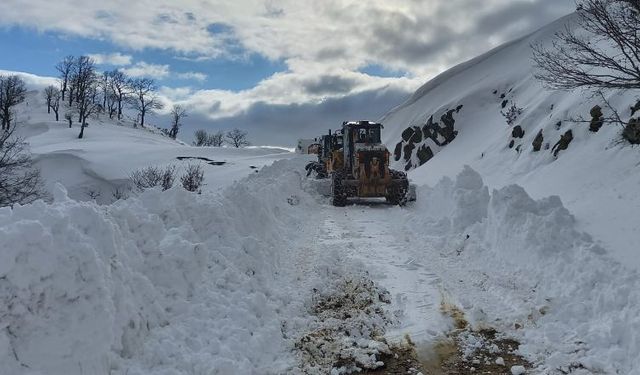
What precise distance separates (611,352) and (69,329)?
5183 mm

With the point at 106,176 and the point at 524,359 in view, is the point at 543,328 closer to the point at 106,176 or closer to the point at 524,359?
the point at 524,359

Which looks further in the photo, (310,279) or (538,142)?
(538,142)

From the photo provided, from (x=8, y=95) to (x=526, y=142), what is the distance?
3096 inches

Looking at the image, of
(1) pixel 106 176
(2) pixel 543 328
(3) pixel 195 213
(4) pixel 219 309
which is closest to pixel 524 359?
(2) pixel 543 328

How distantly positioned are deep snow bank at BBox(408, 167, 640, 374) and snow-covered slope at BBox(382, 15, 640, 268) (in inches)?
31.1

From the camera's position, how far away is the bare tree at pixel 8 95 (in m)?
74.5

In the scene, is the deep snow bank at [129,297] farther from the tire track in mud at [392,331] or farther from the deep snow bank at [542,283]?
the deep snow bank at [542,283]

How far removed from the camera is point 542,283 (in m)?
7.61

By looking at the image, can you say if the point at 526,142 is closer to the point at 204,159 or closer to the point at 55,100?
the point at 204,159

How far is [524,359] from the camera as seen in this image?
563cm

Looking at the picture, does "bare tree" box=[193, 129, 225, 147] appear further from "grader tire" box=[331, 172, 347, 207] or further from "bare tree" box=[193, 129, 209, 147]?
"grader tire" box=[331, 172, 347, 207]

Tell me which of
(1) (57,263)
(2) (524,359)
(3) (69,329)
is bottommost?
(2) (524,359)

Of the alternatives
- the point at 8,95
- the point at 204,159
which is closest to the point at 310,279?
the point at 204,159

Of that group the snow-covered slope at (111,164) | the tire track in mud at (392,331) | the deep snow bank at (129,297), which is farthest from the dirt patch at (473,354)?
the snow-covered slope at (111,164)
